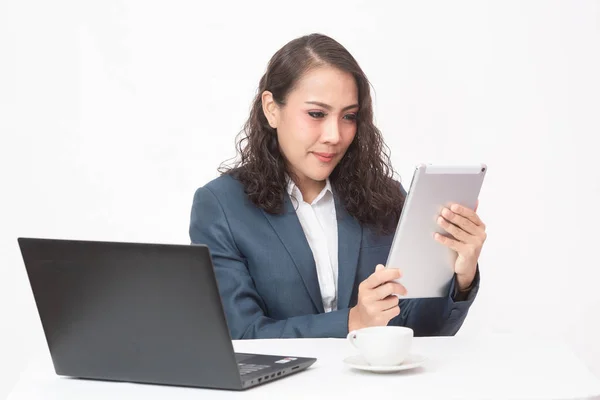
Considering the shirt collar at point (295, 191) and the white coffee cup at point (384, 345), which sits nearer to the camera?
the white coffee cup at point (384, 345)

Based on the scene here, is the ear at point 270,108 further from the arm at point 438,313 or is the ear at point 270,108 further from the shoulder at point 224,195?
the arm at point 438,313

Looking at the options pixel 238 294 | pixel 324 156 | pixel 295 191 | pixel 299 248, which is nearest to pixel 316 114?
pixel 324 156

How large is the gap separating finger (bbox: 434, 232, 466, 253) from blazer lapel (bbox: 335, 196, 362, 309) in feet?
A: 1.42

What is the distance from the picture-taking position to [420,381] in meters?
1.62

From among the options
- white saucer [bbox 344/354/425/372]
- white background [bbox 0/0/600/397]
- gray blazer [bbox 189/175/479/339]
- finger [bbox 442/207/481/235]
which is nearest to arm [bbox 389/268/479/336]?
gray blazer [bbox 189/175/479/339]

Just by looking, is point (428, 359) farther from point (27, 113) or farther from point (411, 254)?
point (27, 113)

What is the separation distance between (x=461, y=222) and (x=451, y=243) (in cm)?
7

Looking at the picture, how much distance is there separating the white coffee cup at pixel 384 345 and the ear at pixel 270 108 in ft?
3.69

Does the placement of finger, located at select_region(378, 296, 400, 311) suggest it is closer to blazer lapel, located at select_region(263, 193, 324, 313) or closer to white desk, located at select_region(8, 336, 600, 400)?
white desk, located at select_region(8, 336, 600, 400)

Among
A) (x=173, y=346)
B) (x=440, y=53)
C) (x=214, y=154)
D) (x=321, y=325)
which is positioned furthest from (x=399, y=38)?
(x=173, y=346)

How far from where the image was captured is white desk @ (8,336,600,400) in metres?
1.54

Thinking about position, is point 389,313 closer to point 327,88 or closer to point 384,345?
point 384,345

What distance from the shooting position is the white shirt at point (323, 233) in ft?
8.57

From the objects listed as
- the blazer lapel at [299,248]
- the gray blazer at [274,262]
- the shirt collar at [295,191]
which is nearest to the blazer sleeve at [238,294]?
Answer: the gray blazer at [274,262]
